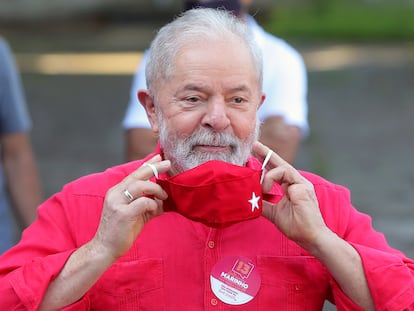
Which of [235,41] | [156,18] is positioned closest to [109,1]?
[156,18]

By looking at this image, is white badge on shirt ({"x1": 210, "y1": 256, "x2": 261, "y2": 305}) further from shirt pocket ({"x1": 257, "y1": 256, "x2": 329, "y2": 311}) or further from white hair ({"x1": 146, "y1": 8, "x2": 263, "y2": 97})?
white hair ({"x1": 146, "y1": 8, "x2": 263, "y2": 97})

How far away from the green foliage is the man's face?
14.9m

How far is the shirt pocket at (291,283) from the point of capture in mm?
2781

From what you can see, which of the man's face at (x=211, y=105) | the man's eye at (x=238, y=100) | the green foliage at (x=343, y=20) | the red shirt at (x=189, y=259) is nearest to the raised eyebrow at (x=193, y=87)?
the man's face at (x=211, y=105)

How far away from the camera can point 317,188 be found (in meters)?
2.94

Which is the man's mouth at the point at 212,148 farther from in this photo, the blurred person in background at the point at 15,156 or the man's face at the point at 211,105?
the blurred person in background at the point at 15,156

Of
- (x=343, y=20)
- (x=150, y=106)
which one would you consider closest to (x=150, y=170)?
(x=150, y=106)

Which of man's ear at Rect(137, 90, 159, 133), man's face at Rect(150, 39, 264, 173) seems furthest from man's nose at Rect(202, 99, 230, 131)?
man's ear at Rect(137, 90, 159, 133)

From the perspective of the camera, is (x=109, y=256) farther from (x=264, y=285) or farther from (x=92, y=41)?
(x=92, y=41)

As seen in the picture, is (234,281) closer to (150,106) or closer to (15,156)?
(150,106)

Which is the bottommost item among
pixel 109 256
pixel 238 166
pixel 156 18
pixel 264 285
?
pixel 156 18

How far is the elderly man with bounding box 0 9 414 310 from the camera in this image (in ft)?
8.57

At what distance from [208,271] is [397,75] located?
11.9m

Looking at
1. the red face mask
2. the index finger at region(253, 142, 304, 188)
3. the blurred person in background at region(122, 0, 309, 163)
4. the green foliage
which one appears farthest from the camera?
the green foliage
